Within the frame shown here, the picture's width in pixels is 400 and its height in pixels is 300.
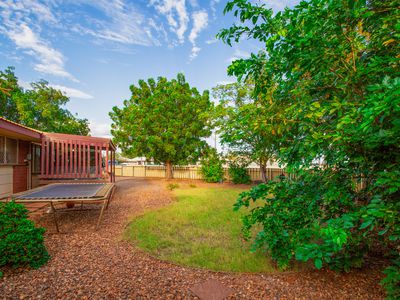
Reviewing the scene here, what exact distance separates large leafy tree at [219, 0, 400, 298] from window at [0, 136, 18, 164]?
802 centimetres

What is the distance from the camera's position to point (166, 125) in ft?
44.8

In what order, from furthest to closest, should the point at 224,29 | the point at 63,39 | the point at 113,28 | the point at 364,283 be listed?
1. the point at 63,39
2. the point at 113,28
3. the point at 364,283
4. the point at 224,29

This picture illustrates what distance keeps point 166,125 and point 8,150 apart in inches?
322

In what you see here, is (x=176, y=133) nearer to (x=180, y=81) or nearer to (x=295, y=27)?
(x=180, y=81)

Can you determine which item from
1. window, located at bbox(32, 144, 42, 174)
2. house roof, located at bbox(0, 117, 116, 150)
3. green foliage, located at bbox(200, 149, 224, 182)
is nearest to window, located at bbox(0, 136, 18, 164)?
house roof, located at bbox(0, 117, 116, 150)

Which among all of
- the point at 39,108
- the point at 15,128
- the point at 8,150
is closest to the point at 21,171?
the point at 8,150

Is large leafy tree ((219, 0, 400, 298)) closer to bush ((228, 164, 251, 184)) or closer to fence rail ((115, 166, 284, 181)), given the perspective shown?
fence rail ((115, 166, 284, 181))

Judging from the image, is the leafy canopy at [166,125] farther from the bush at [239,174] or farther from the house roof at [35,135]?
the house roof at [35,135]

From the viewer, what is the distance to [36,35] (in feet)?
24.7

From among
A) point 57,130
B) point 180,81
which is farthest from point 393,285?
point 57,130

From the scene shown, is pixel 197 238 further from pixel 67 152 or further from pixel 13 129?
pixel 67 152

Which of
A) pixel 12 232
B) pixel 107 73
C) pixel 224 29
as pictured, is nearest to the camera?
pixel 224 29

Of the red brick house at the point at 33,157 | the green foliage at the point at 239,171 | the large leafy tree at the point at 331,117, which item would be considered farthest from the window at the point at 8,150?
the green foliage at the point at 239,171

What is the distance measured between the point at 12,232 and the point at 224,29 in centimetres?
388
